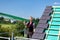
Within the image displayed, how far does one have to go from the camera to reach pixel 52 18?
7.93m

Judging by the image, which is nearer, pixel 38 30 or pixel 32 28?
pixel 38 30

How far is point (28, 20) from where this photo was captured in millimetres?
8617

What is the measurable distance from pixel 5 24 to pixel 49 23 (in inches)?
141

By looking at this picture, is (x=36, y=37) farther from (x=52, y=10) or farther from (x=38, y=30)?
(x=52, y=10)

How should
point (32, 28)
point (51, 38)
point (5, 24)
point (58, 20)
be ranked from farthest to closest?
point (5, 24) → point (32, 28) → point (58, 20) → point (51, 38)

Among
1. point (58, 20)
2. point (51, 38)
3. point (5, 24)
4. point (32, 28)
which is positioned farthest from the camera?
point (5, 24)

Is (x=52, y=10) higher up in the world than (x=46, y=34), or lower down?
higher up

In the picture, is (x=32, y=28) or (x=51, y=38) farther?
(x=32, y=28)

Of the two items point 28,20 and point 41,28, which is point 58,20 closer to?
point 41,28

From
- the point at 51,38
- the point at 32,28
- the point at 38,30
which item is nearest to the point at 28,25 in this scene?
the point at 32,28

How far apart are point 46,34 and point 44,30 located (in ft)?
0.78

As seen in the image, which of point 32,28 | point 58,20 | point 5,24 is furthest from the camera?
point 5,24

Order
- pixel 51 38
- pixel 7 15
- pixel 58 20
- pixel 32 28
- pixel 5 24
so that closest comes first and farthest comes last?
pixel 51 38 → pixel 58 20 → pixel 32 28 → pixel 7 15 → pixel 5 24

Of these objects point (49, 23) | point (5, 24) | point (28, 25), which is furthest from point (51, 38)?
point (5, 24)
